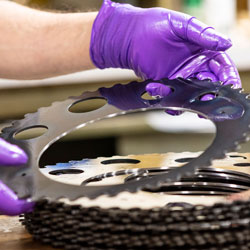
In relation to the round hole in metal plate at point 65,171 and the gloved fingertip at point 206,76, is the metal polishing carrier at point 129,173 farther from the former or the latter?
the gloved fingertip at point 206,76

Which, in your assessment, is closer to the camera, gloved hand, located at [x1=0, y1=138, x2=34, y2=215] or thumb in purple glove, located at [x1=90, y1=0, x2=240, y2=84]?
gloved hand, located at [x1=0, y1=138, x2=34, y2=215]

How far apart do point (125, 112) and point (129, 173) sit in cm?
11

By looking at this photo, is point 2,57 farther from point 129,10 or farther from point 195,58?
point 195,58

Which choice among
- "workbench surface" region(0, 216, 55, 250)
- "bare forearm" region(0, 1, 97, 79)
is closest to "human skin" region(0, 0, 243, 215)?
"bare forearm" region(0, 1, 97, 79)

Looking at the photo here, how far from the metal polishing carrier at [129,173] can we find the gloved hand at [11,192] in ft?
0.04

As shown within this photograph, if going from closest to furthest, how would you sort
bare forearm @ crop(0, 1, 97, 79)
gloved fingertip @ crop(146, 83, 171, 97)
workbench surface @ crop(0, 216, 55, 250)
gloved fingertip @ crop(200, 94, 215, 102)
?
1. workbench surface @ crop(0, 216, 55, 250)
2. gloved fingertip @ crop(200, 94, 215, 102)
3. gloved fingertip @ crop(146, 83, 171, 97)
4. bare forearm @ crop(0, 1, 97, 79)

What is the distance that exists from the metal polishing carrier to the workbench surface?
2cm

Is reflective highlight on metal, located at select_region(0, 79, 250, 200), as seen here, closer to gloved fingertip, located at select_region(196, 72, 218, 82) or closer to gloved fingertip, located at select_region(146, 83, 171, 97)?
gloved fingertip, located at select_region(146, 83, 171, 97)

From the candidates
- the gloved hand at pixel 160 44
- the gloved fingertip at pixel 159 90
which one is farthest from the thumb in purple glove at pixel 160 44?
the gloved fingertip at pixel 159 90

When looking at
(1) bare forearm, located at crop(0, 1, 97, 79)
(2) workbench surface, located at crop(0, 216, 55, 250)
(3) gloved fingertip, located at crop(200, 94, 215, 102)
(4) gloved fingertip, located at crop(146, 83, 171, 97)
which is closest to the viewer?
(2) workbench surface, located at crop(0, 216, 55, 250)

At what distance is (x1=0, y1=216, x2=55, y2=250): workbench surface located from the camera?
813mm

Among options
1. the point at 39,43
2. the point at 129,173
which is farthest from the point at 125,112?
the point at 39,43

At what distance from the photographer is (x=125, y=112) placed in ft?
3.10

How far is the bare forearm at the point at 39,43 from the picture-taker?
1.38 meters
